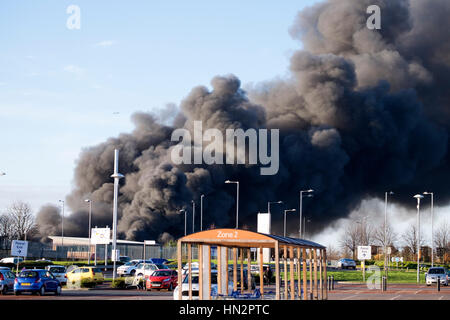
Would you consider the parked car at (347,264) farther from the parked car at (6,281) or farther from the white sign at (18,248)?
the parked car at (6,281)

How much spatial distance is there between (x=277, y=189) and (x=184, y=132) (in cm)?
1580

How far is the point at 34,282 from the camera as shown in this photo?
30.6 metres

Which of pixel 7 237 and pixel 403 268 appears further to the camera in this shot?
pixel 7 237

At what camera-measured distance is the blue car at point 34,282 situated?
30469mm

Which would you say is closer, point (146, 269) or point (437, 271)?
point (146, 269)

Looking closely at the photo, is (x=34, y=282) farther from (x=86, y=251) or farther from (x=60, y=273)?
(x=86, y=251)

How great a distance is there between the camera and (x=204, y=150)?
313 ft

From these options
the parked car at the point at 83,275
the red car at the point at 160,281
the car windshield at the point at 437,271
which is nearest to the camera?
the red car at the point at 160,281

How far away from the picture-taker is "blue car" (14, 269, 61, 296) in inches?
1200

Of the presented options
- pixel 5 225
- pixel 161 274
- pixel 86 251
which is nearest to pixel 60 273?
pixel 161 274

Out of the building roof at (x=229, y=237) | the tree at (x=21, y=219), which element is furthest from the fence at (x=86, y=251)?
the building roof at (x=229, y=237)

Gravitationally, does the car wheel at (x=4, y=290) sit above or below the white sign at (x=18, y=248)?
below

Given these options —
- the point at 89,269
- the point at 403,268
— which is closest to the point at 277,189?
the point at 403,268
